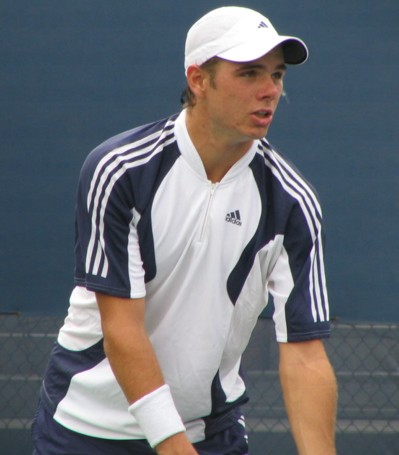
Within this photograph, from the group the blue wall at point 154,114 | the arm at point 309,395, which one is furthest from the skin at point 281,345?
Answer: the blue wall at point 154,114

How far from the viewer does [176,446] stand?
2371 mm

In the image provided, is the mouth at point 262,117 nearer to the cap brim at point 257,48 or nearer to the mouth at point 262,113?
the mouth at point 262,113

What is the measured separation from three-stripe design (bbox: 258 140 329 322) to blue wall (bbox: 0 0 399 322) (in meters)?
1.72

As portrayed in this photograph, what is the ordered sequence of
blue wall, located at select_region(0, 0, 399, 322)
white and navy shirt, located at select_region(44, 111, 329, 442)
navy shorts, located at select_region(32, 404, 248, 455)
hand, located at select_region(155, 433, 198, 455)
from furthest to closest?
blue wall, located at select_region(0, 0, 399, 322), navy shorts, located at select_region(32, 404, 248, 455), white and navy shirt, located at select_region(44, 111, 329, 442), hand, located at select_region(155, 433, 198, 455)

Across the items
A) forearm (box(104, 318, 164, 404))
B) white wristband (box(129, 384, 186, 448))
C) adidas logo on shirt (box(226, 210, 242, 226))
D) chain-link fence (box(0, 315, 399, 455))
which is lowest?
chain-link fence (box(0, 315, 399, 455))

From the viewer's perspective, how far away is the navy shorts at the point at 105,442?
2.68m

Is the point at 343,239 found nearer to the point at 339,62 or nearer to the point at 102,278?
the point at 339,62

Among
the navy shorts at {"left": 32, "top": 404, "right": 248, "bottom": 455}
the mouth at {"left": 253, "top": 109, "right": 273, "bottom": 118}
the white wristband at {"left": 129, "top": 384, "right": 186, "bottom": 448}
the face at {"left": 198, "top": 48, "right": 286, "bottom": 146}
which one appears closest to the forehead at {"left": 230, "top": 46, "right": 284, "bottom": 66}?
the face at {"left": 198, "top": 48, "right": 286, "bottom": 146}

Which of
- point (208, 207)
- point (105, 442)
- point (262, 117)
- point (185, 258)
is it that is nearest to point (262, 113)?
point (262, 117)

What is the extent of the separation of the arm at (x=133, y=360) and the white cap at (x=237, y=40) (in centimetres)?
60

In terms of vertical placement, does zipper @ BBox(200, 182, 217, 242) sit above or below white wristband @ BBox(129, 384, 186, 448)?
above

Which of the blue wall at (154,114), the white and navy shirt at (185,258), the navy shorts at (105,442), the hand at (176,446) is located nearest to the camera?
the hand at (176,446)

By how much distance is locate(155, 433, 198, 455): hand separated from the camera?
237cm

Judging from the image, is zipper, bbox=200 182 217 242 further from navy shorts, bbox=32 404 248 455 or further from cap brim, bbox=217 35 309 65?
navy shorts, bbox=32 404 248 455
